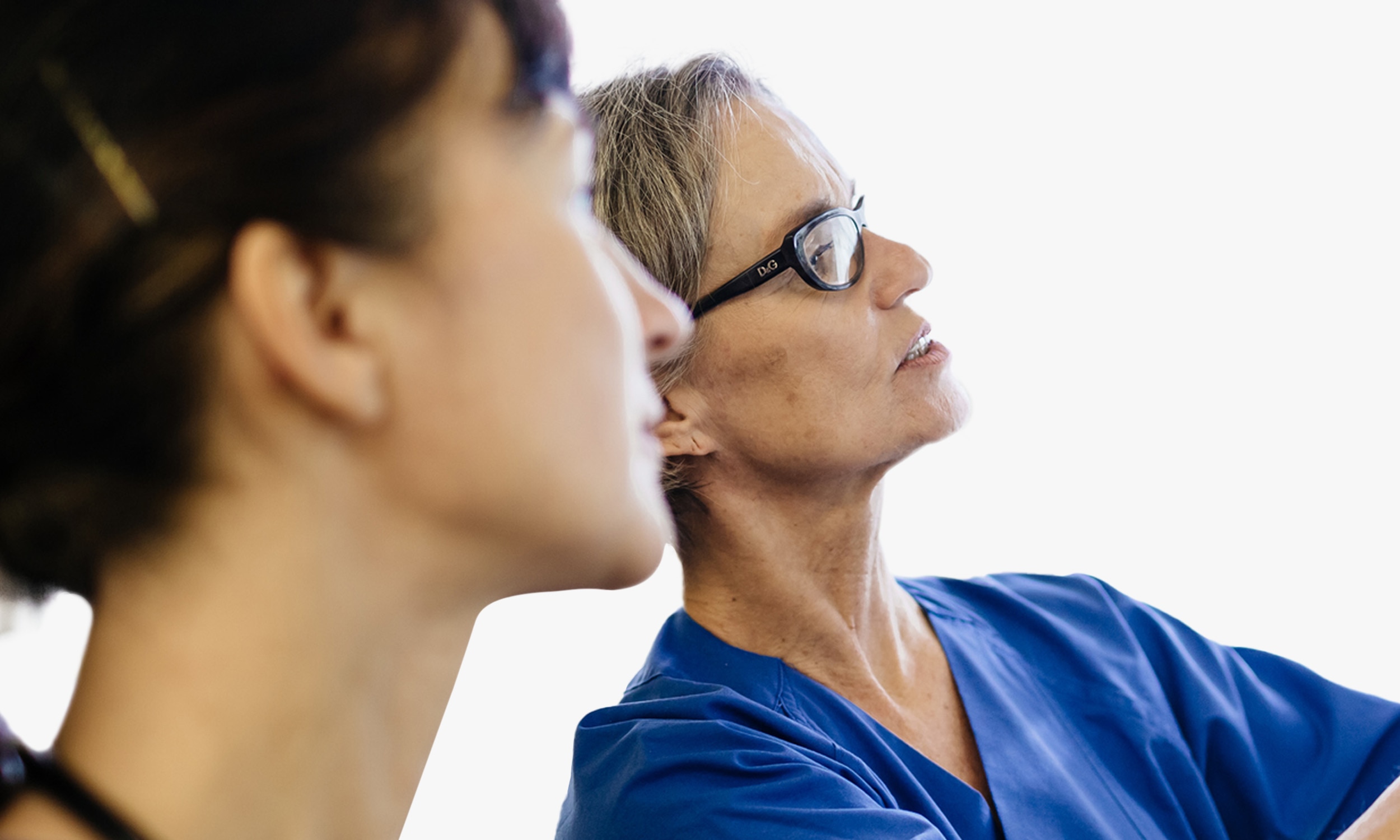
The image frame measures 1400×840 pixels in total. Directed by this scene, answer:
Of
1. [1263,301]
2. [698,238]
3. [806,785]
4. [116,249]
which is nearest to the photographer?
[116,249]

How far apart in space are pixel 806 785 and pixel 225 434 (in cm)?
70

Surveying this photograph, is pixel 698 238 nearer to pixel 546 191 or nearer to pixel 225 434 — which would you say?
pixel 546 191

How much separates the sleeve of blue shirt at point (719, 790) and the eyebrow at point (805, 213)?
0.54 meters

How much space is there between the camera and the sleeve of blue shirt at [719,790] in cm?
96

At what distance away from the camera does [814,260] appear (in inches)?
47.3

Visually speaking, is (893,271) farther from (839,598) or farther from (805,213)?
(839,598)

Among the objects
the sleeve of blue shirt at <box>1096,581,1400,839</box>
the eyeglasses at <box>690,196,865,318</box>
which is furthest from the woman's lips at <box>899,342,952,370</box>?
the sleeve of blue shirt at <box>1096,581,1400,839</box>

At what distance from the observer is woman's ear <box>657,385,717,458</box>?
4.07 ft

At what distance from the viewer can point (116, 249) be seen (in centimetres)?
45

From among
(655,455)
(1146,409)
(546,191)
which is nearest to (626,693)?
(655,455)

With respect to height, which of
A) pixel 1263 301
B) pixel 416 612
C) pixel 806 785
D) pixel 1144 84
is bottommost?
pixel 806 785

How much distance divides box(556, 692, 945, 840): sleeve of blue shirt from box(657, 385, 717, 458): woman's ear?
0.29 m

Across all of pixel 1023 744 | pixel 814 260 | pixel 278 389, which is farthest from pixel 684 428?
pixel 278 389

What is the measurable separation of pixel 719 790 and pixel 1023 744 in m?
0.39
